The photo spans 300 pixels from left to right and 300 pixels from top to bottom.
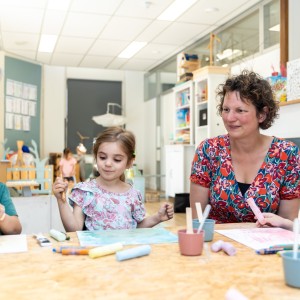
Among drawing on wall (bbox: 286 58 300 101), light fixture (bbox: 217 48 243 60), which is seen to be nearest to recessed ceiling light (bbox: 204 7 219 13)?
light fixture (bbox: 217 48 243 60)

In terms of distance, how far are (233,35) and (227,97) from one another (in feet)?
15.0

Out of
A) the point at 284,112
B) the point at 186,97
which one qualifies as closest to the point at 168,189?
the point at 186,97

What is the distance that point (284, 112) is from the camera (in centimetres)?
341

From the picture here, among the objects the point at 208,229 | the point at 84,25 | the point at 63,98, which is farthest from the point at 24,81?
the point at 208,229

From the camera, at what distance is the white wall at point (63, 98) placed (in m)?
9.04

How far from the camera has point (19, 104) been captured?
319 inches

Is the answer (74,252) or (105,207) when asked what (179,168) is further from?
(74,252)

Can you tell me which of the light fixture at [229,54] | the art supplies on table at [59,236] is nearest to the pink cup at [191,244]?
the art supplies on table at [59,236]

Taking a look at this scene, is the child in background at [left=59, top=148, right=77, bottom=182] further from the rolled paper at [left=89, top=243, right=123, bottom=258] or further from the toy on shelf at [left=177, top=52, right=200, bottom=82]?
the rolled paper at [left=89, top=243, right=123, bottom=258]

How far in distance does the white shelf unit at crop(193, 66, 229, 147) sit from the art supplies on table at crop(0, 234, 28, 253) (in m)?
4.72

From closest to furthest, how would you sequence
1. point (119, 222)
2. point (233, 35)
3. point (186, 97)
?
1. point (119, 222)
2. point (233, 35)
3. point (186, 97)

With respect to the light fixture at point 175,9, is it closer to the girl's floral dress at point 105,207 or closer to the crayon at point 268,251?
the girl's floral dress at point 105,207

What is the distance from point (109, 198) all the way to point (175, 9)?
4318 millimetres

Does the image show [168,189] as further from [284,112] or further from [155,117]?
[284,112]
